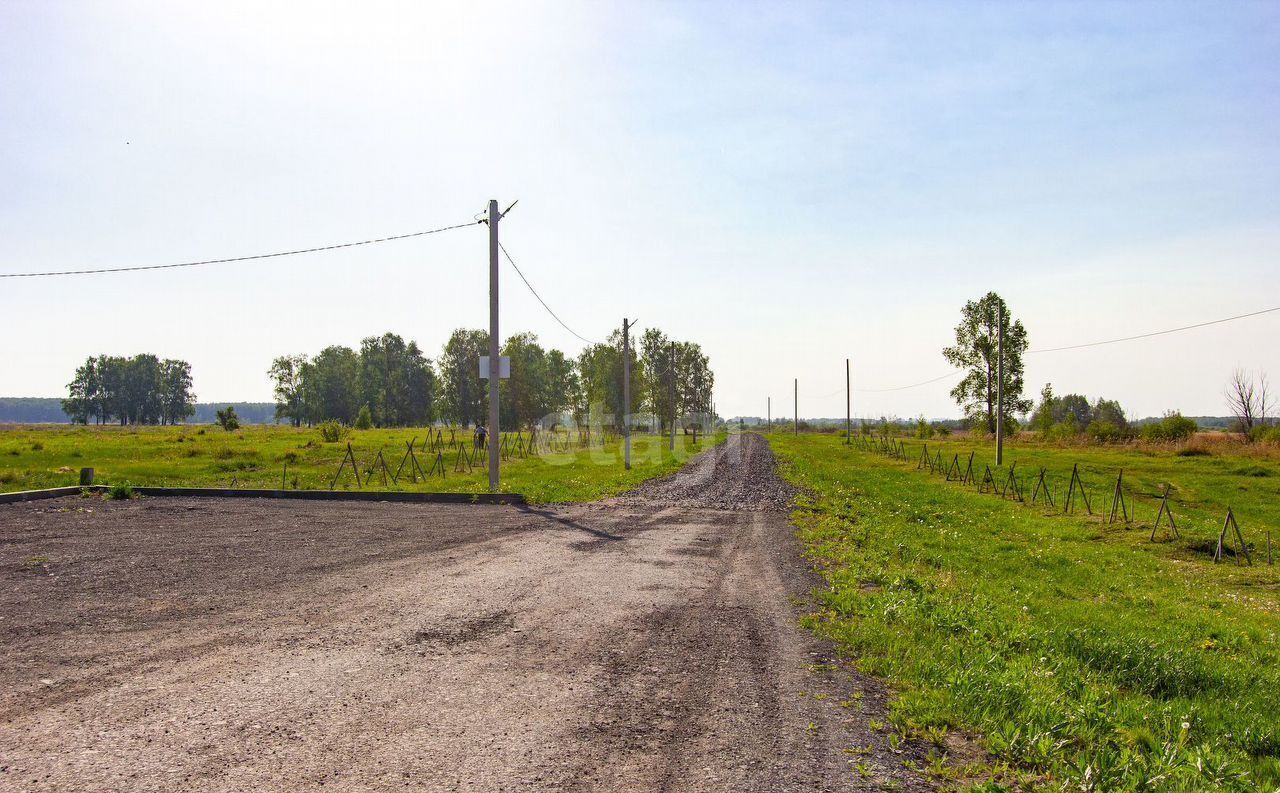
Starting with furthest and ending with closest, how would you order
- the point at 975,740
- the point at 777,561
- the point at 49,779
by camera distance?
the point at 777,561 → the point at 975,740 → the point at 49,779

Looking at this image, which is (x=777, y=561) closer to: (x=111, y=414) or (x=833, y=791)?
(x=833, y=791)

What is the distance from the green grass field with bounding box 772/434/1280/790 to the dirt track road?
691 millimetres

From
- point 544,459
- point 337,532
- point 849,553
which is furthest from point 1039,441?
point 337,532

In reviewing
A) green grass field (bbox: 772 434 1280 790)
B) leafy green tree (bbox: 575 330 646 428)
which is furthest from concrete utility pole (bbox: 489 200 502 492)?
leafy green tree (bbox: 575 330 646 428)

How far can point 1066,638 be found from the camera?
7125mm

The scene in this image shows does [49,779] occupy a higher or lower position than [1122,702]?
higher

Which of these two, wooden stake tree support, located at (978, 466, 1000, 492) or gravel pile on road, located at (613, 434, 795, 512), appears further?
wooden stake tree support, located at (978, 466, 1000, 492)

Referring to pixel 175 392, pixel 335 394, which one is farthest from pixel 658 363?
pixel 175 392

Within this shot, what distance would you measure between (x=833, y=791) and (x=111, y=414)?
569 feet

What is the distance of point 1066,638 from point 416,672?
658 cm

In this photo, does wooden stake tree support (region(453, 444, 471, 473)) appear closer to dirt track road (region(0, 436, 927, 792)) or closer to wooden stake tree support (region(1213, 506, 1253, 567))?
dirt track road (region(0, 436, 927, 792))

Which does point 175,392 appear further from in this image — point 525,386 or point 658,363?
point 658,363

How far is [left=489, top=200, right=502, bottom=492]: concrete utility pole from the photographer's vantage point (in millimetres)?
19125

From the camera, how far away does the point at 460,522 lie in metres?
14.4
